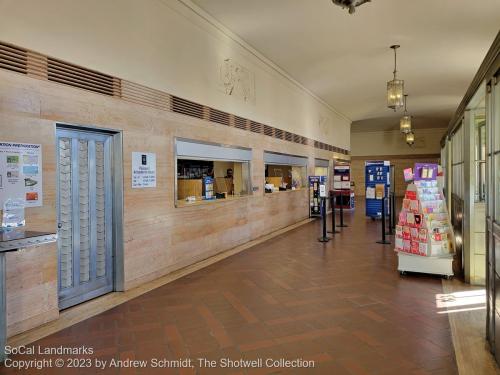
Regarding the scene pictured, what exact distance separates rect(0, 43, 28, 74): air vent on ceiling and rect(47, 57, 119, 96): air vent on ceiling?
0.70 feet

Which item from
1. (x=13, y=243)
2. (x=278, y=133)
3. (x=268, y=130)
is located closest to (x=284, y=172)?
(x=278, y=133)

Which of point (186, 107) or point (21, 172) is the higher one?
point (186, 107)

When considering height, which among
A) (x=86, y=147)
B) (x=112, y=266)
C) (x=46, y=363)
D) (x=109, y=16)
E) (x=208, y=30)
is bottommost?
(x=46, y=363)

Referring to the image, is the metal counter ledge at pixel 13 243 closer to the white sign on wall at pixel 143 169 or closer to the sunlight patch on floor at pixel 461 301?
the white sign on wall at pixel 143 169

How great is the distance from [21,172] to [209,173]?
4114mm

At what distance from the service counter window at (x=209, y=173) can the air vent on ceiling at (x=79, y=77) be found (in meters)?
1.27

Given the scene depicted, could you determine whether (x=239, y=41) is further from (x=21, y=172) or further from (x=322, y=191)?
(x=21, y=172)

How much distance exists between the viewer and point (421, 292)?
3.90m

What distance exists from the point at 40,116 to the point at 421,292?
407 cm

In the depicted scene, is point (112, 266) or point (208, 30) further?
point (208, 30)

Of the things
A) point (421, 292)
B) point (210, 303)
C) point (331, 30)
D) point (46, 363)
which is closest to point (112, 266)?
point (210, 303)

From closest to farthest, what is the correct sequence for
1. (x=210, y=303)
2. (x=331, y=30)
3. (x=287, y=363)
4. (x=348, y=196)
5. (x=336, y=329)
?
(x=287, y=363), (x=336, y=329), (x=210, y=303), (x=331, y=30), (x=348, y=196)

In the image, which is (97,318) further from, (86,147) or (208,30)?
(208,30)

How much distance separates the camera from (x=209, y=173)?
6.96 metres
